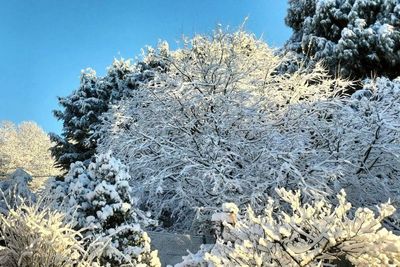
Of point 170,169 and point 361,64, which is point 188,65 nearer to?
point 170,169

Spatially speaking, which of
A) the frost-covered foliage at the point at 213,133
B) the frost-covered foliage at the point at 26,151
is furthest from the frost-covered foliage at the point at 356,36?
the frost-covered foliage at the point at 26,151

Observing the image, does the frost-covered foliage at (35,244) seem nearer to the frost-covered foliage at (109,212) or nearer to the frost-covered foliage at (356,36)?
the frost-covered foliage at (109,212)

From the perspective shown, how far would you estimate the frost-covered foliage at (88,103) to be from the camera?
19.1 meters

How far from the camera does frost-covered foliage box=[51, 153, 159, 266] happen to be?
5.95 meters

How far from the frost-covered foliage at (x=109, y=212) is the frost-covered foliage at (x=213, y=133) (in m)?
2.90

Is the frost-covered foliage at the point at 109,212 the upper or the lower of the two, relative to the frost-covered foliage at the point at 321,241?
upper

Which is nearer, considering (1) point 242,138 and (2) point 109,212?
(2) point 109,212

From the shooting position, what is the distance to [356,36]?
642 inches

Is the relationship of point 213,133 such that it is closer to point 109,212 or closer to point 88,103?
point 109,212

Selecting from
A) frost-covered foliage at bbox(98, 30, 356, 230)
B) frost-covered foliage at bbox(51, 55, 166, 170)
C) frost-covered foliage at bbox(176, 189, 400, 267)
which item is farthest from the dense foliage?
frost-covered foliage at bbox(51, 55, 166, 170)

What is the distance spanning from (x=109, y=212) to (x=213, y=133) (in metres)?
4.64

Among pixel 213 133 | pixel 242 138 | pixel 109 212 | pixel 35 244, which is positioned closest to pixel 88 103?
pixel 213 133

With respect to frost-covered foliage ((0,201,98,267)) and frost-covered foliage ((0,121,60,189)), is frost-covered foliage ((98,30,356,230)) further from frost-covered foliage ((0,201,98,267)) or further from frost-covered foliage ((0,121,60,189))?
frost-covered foliage ((0,121,60,189))

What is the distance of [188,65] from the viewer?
1155 centimetres
